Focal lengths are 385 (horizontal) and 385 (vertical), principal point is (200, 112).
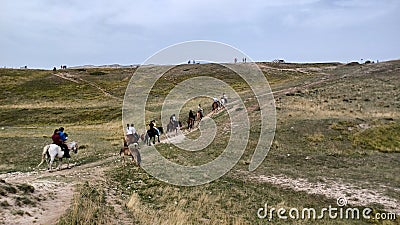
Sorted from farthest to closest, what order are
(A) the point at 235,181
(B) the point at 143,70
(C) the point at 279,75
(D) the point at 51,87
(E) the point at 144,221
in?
(B) the point at 143,70, (C) the point at 279,75, (D) the point at 51,87, (A) the point at 235,181, (E) the point at 144,221

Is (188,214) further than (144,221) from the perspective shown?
Yes

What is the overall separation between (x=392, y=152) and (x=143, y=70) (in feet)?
309

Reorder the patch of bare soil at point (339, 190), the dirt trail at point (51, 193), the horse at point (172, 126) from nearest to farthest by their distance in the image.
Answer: the dirt trail at point (51, 193) → the patch of bare soil at point (339, 190) → the horse at point (172, 126)

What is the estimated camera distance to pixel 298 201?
63.2 ft

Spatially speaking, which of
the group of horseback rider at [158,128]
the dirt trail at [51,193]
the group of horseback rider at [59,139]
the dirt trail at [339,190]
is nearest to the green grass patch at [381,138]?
the dirt trail at [339,190]

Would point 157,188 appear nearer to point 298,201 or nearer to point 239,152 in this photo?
point 298,201

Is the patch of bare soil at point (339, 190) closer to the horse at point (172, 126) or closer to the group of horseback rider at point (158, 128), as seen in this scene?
the group of horseback rider at point (158, 128)

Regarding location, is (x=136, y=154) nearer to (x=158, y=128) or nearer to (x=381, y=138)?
(x=158, y=128)

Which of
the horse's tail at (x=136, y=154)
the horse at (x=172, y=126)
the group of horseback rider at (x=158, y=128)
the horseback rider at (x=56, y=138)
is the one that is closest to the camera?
the horseback rider at (x=56, y=138)

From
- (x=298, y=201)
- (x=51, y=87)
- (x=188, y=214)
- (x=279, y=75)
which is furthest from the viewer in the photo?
(x=279, y=75)

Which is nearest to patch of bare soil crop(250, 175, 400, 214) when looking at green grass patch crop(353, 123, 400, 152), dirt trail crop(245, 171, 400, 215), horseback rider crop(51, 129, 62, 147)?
dirt trail crop(245, 171, 400, 215)

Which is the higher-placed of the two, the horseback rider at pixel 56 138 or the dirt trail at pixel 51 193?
the horseback rider at pixel 56 138

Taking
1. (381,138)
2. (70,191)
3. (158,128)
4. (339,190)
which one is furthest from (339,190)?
(158,128)

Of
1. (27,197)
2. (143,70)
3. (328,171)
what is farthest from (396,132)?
(143,70)
